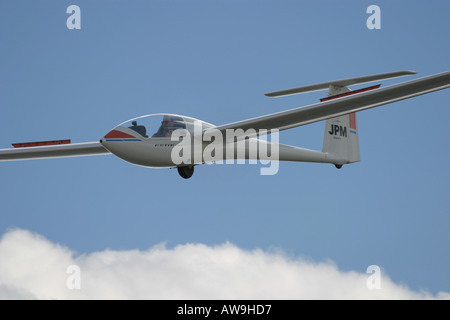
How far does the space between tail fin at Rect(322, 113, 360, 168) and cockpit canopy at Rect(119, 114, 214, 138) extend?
6.04 meters

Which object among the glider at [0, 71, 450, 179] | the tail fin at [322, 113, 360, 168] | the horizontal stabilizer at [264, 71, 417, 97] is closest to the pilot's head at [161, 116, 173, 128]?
the glider at [0, 71, 450, 179]

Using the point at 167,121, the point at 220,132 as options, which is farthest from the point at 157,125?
the point at 220,132

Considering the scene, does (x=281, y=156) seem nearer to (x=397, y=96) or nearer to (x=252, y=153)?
(x=252, y=153)

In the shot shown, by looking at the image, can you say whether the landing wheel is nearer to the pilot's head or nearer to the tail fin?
the pilot's head

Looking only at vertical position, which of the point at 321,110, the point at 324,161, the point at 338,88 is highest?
the point at 338,88

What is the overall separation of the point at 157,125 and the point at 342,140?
7.56 metres

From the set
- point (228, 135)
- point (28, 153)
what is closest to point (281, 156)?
point (228, 135)

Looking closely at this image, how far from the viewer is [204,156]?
1571cm

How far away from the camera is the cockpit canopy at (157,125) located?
15.2m

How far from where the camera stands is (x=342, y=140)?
2016 cm

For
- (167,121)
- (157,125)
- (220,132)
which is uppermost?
(167,121)

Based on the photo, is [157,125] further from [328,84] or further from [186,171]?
[328,84]

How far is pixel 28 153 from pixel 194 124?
6.04 meters

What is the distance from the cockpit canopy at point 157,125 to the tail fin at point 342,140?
19.8 ft
